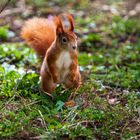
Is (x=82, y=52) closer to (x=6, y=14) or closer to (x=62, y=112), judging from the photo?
(x=6, y=14)

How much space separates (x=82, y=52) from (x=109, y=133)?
3267mm

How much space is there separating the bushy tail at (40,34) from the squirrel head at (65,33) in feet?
1.53

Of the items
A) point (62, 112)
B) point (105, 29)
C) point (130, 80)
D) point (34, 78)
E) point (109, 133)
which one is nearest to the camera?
point (109, 133)

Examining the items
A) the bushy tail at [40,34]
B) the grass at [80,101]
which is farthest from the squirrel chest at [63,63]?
the bushy tail at [40,34]

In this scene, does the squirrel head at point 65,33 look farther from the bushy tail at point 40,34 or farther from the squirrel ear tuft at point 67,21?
the bushy tail at point 40,34

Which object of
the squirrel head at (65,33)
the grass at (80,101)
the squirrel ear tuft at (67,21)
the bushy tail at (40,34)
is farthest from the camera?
the bushy tail at (40,34)

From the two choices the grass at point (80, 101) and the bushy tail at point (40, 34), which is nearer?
the grass at point (80, 101)

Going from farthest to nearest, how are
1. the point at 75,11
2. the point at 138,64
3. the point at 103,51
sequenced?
the point at 75,11 < the point at 103,51 < the point at 138,64

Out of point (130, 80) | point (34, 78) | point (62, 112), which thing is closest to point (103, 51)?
point (130, 80)

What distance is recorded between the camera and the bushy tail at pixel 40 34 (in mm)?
5227

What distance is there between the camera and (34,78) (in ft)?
17.0

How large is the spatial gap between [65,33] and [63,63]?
26cm

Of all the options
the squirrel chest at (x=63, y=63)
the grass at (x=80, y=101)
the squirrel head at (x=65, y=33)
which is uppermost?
the squirrel head at (x=65, y=33)

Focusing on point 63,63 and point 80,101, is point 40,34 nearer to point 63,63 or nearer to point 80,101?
point 63,63
